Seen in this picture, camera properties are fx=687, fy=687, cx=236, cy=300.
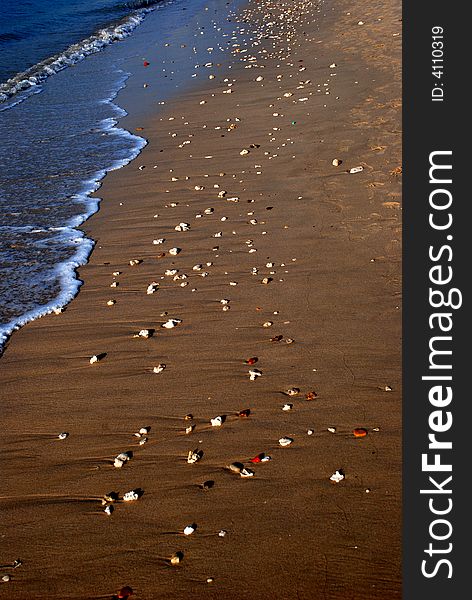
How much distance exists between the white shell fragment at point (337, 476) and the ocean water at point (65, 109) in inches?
151

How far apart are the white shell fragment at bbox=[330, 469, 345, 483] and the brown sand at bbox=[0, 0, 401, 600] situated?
0.13 feet

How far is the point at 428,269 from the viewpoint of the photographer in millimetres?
3355

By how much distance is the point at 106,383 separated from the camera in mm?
5836

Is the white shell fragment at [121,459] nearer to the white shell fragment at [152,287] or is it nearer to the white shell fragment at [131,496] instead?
the white shell fragment at [131,496]

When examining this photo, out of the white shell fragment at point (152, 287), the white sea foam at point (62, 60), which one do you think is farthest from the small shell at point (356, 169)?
the white sea foam at point (62, 60)

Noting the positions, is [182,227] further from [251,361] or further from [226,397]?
[226,397]

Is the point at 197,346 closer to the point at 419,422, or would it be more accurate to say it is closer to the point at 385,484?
the point at 385,484

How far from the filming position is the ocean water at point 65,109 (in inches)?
332

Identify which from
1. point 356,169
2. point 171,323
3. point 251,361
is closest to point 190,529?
point 251,361

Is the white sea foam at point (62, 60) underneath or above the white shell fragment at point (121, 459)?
above

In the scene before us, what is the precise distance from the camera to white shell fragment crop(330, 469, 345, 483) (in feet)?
14.5

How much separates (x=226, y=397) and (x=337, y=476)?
127 cm

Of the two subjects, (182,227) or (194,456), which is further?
(182,227)

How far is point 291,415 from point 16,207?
268 inches
